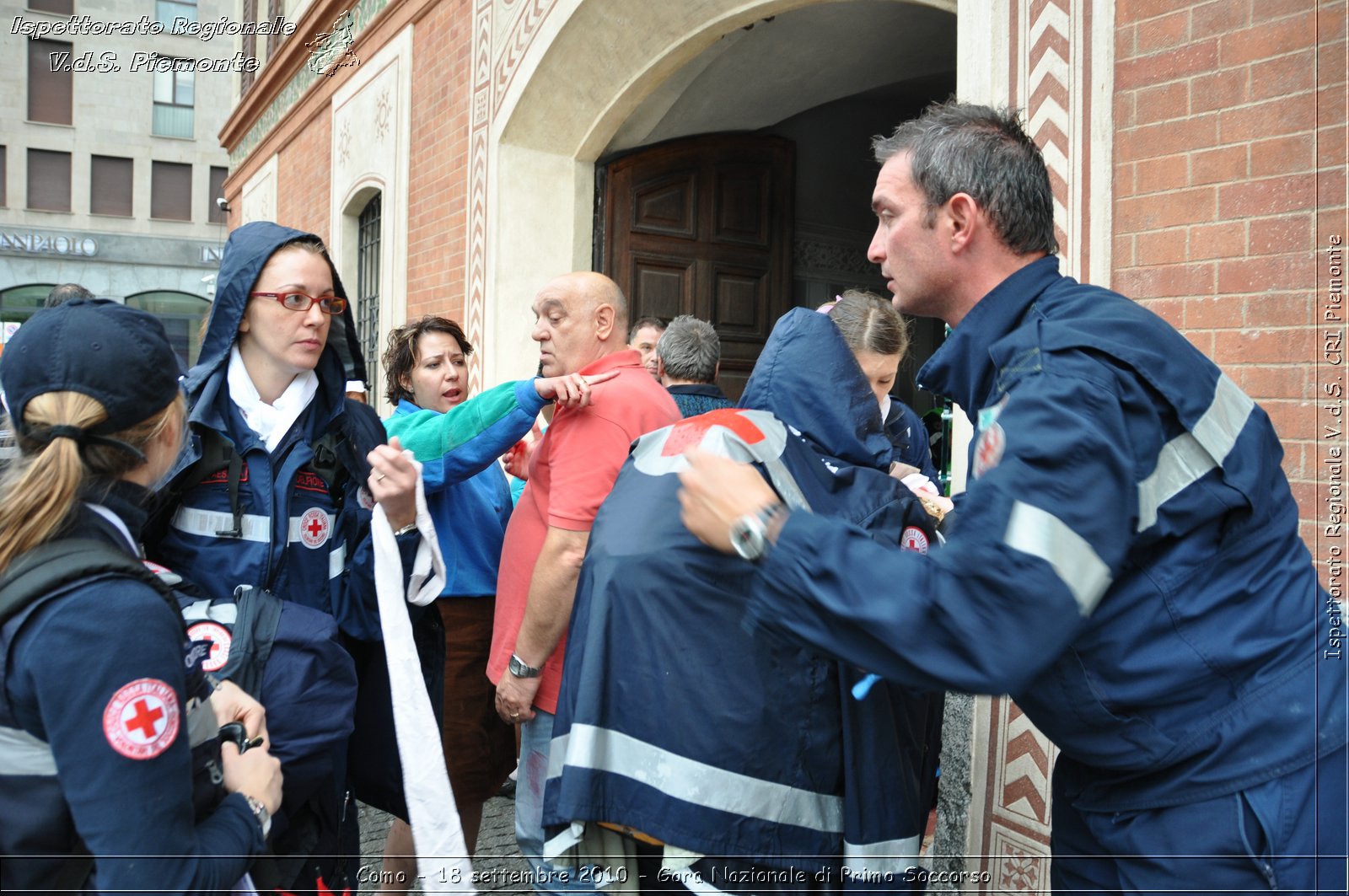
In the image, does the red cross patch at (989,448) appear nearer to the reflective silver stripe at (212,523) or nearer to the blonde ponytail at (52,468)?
the blonde ponytail at (52,468)

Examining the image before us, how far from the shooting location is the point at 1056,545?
3.77 feet

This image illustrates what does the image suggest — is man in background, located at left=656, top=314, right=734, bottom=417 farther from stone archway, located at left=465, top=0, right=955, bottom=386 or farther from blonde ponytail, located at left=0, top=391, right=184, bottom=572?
blonde ponytail, located at left=0, top=391, right=184, bottom=572

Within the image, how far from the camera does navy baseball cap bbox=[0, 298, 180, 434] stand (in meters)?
1.40

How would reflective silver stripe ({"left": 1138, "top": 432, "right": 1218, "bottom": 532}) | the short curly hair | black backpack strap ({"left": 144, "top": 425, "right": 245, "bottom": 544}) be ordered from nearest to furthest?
reflective silver stripe ({"left": 1138, "top": 432, "right": 1218, "bottom": 532})
black backpack strap ({"left": 144, "top": 425, "right": 245, "bottom": 544})
the short curly hair

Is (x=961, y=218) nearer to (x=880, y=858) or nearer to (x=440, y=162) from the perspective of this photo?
(x=880, y=858)

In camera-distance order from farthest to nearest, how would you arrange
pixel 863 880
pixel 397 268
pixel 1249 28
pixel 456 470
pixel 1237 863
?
pixel 397 268
pixel 456 470
pixel 1249 28
pixel 863 880
pixel 1237 863

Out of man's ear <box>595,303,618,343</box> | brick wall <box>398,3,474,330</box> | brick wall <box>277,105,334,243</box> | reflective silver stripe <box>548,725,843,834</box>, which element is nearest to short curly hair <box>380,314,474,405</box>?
man's ear <box>595,303,618,343</box>

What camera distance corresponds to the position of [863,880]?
1643 mm

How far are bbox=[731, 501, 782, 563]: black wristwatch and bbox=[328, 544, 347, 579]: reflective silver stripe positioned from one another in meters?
1.29

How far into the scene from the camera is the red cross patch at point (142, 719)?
1218 millimetres

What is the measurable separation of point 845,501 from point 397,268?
7388 millimetres

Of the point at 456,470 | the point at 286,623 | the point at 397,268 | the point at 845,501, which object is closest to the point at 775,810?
the point at 845,501

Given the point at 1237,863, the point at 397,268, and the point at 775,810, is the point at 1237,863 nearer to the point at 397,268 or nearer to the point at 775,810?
the point at 775,810

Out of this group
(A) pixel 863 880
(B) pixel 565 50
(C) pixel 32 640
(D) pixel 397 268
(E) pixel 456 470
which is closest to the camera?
(C) pixel 32 640
